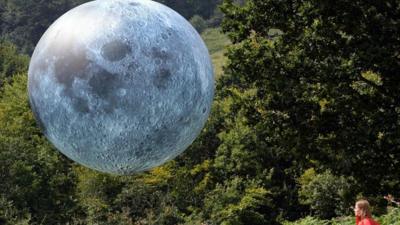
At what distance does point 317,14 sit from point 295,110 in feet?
7.94

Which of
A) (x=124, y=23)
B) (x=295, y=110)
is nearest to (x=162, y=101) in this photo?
(x=124, y=23)

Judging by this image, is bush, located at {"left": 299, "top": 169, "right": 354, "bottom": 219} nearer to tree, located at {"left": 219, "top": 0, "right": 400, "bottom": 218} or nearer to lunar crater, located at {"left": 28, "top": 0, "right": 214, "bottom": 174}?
A: tree, located at {"left": 219, "top": 0, "right": 400, "bottom": 218}

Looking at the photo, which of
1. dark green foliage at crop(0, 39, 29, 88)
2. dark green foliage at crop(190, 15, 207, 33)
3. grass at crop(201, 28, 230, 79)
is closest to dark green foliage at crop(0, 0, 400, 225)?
dark green foliage at crop(0, 39, 29, 88)

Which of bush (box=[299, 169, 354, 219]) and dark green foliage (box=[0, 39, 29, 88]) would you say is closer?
bush (box=[299, 169, 354, 219])

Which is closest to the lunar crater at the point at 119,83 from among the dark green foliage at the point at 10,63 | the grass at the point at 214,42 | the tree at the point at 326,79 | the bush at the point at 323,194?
the tree at the point at 326,79

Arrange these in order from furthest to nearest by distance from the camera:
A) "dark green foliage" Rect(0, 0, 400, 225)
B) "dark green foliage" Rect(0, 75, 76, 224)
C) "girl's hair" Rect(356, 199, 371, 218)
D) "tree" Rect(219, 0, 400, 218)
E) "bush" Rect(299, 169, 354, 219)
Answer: "dark green foliage" Rect(0, 75, 76, 224)
"bush" Rect(299, 169, 354, 219)
"dark green foliage" Rect(0, 0, 400, 225)
"tree" Rect(219, 0, 400, 218)
"girl's hair" Rect(356, 199, 371, 218)

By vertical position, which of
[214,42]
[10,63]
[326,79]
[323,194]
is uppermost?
[326,79]

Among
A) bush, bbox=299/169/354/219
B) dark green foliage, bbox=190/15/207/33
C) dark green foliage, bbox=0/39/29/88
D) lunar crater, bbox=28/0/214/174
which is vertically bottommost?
dark green foliage, bbox=190/15/207/33

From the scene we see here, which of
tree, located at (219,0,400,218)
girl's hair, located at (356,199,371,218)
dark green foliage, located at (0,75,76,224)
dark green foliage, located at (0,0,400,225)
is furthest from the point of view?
dark green foliage, located at (0,75,76,224)

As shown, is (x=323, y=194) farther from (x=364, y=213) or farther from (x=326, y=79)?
(x=364, y=213)

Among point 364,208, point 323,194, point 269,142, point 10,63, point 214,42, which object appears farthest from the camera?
point 214,42

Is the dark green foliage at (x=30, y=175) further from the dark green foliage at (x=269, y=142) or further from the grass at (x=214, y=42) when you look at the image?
the grass at (x=214, y=42)

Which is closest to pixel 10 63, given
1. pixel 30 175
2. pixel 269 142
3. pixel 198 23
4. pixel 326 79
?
pixel 30 175

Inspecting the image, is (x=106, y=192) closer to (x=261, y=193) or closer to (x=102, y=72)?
(x=261, y=193)
